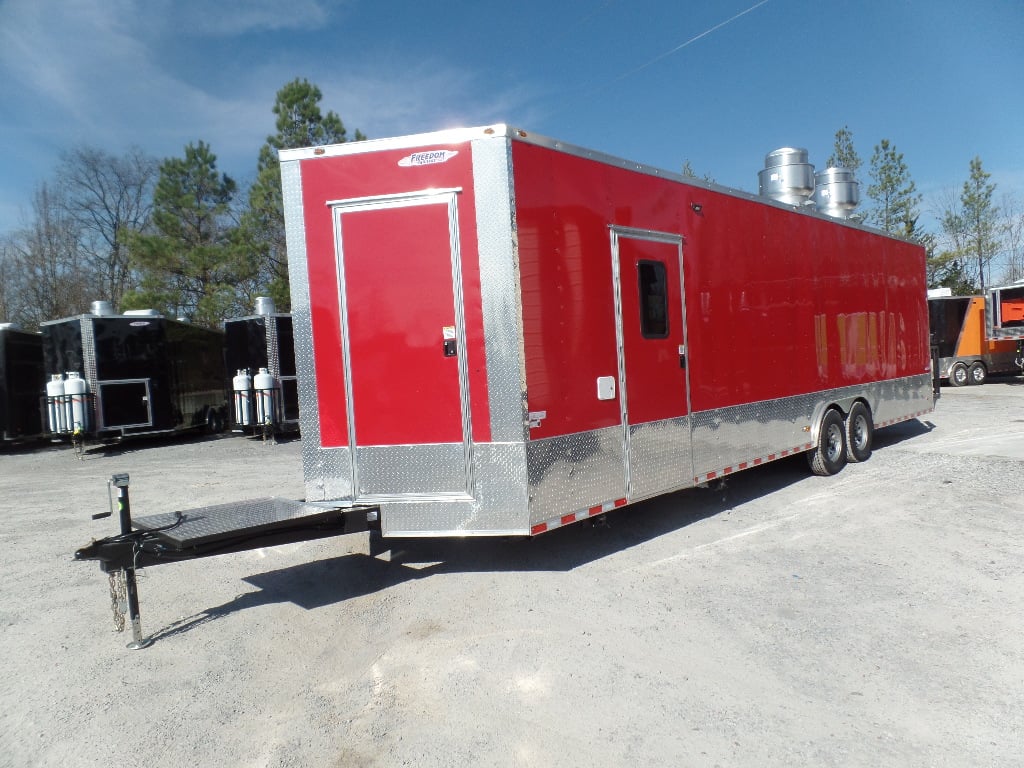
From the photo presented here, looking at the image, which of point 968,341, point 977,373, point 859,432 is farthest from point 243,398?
point 977,373

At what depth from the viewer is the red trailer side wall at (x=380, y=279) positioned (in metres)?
4.54

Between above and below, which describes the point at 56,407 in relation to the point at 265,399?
above

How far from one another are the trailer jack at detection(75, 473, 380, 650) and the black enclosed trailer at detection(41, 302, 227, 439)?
389 inches

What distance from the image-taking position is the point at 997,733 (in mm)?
2809

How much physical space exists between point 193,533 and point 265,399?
33.7 ft

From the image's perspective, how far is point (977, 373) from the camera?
2095 cm

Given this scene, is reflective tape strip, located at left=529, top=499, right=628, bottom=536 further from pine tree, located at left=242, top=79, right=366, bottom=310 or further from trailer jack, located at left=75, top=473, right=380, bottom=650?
pine tree, located at left=242, top=79, right=366, bottom=310

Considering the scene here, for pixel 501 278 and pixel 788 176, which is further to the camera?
pixel 788 176

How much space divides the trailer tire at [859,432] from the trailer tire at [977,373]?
603 inches

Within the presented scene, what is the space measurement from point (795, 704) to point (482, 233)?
125 inches

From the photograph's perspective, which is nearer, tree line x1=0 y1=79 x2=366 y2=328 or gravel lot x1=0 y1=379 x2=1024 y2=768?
gravel lot x1=0 y1=379 x2=1024 y2=768

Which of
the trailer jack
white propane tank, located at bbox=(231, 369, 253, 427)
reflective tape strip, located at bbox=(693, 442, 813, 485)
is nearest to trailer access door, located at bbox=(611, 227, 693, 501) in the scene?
reflective tape strip, located at bbox=(693, 442, 813, 485)

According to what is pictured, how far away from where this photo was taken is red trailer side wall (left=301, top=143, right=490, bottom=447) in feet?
14.9

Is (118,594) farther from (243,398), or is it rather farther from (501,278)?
(243,398)
